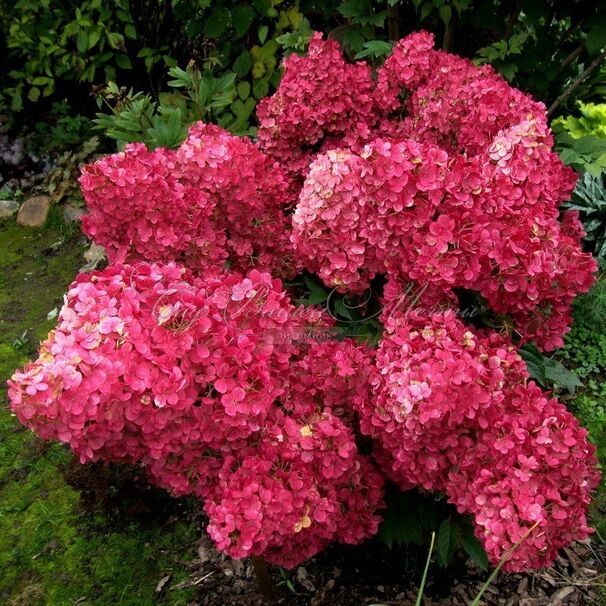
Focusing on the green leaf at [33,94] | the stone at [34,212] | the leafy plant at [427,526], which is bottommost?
the stone at [34,212]

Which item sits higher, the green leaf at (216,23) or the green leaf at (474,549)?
the green leaf at (216,23)

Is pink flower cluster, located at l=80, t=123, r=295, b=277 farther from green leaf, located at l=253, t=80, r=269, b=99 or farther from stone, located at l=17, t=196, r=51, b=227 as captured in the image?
stone, located at l=17, t=196, r=51, b=227

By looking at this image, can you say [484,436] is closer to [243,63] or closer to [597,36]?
[597,36]

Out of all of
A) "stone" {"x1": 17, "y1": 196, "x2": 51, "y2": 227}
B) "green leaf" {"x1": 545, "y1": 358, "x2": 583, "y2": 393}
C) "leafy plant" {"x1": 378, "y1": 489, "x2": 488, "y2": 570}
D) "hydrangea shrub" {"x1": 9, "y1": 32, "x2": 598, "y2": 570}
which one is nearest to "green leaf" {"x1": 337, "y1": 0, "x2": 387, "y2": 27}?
"hydrangea shrub" {"x1": 9, "y1": 32, "x2": 598, "y2": 570}

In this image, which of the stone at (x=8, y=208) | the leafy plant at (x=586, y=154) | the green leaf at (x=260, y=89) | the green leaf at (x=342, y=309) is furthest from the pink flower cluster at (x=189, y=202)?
the stone at (x=8, y=208)

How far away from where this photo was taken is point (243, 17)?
12.1ft

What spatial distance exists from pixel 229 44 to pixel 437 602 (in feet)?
11.2

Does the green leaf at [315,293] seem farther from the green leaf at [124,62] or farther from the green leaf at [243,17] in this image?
the green leaf at [124,62]

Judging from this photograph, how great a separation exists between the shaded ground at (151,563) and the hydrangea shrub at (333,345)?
1.03 ft

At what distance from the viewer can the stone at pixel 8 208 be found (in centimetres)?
489

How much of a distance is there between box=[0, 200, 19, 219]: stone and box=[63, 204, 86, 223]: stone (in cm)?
A: 53

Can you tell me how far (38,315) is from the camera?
379 centimetres

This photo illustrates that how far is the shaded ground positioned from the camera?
211cm

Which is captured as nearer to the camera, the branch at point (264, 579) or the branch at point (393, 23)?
the branch at point (264, 579)
